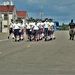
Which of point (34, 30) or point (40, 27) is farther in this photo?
point (40, 27)

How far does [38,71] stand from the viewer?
11680mm

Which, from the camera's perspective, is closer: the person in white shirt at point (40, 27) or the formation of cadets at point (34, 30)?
the formation of cadets at point (34, 30)

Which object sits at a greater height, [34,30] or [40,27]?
[40,27]

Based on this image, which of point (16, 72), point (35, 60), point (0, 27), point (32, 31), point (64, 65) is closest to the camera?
point (16, 72)

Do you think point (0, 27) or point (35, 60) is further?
point (0, 27)

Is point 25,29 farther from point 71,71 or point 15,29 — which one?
point 71,71

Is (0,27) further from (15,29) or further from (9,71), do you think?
(9,71)

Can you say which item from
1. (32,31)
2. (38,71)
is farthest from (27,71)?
(32,31)

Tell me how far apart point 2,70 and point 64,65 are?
8.25 ft

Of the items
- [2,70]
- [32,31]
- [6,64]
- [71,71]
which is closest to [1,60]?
[6,64]

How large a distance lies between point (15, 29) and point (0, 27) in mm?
47958

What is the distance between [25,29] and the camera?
29.7m

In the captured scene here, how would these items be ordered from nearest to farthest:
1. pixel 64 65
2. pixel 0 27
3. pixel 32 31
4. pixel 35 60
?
pixel 64 65, pixel 35 60, pixel 32 31, pixel 0 27

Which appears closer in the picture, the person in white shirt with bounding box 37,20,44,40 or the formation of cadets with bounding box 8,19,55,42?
the formation of cadets with bounding box 8,19,55,42
